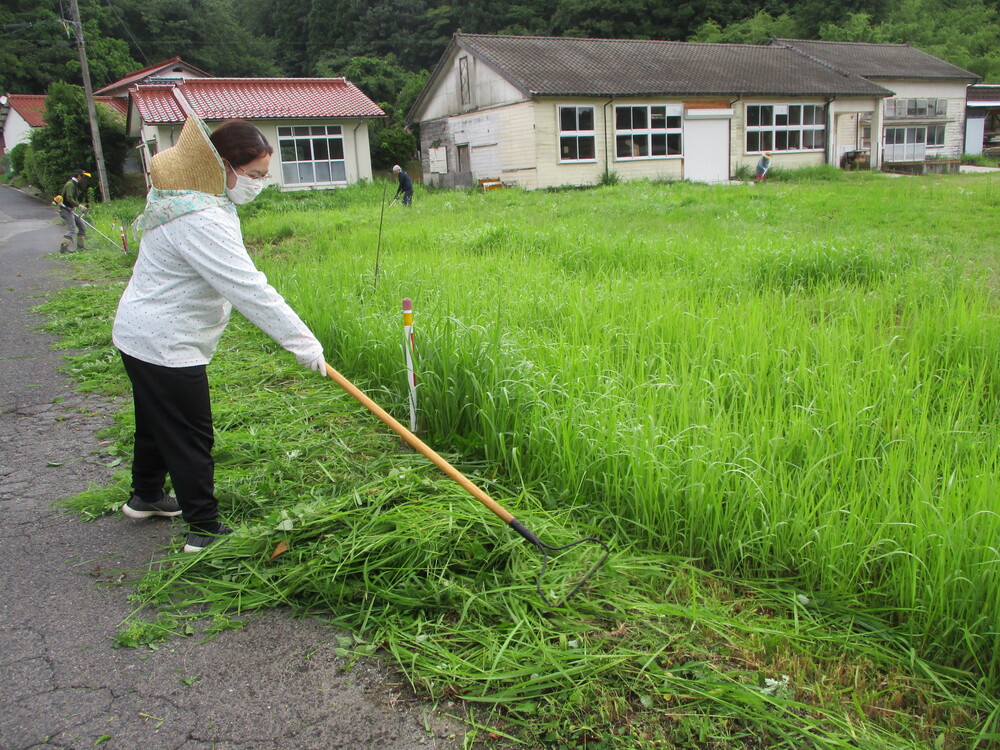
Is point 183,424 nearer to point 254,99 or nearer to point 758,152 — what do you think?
point 254,99

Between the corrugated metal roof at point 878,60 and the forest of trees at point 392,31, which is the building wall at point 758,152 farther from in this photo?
the forest of trees at point 392,31

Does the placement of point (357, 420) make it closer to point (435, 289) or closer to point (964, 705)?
point (435, 289)

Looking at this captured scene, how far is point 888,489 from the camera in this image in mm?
2701

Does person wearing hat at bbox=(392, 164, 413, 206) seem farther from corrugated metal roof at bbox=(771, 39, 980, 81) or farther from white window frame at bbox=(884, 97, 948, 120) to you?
white window frame at bbox=(884, 97, 948, 120)

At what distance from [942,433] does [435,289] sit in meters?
3.75

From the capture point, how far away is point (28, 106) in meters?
38.3

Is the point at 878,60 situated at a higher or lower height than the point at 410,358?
higher

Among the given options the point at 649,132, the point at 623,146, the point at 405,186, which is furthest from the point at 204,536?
the point at 649,132

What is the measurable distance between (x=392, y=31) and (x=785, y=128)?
3106 centimetres

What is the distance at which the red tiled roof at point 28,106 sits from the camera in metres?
36.8

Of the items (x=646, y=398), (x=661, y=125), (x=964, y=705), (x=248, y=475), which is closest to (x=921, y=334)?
(x=646, y=398)

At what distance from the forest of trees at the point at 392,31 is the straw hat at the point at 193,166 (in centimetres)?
3366

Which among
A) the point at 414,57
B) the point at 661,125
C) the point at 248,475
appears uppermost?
the point at 414,57

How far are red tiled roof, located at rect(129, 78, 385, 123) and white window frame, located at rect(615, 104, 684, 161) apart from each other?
27.9 feet
